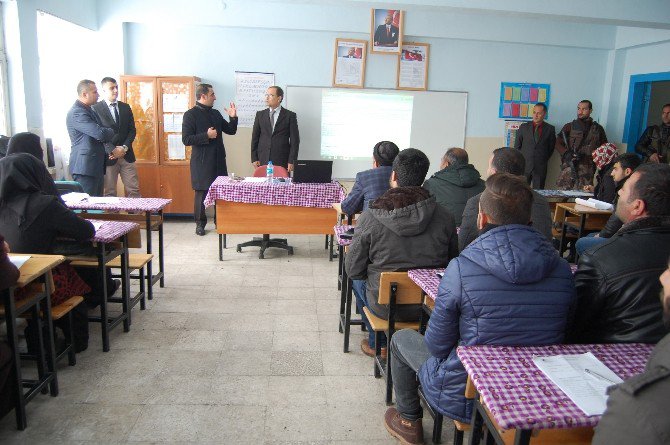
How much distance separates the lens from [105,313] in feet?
9.94

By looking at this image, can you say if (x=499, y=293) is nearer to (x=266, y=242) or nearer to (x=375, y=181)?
(x=375, y=181)

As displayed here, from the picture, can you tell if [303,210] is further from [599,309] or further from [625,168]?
[599,309]

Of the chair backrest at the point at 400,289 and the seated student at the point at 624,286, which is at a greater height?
the seated student at the point at 624,286

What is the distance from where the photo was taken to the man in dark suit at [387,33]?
6.62 metres

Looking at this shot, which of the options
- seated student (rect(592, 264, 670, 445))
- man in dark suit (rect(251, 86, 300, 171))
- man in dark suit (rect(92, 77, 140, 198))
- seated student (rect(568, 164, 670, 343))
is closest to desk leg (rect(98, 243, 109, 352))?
seated student (rect(568, 164, 670, 343))

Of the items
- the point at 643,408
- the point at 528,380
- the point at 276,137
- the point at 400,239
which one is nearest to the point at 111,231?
the point at 400,239

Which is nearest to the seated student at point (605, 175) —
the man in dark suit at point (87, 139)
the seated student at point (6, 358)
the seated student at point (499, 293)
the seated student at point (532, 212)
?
the seated student at point (532, 212)

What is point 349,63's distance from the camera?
22.1ft

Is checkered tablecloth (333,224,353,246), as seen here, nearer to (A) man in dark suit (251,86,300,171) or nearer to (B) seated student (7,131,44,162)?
(B) seated student (7,131,44,162)

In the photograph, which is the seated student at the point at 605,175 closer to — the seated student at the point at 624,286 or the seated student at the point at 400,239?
the seated student at the point at 400,239

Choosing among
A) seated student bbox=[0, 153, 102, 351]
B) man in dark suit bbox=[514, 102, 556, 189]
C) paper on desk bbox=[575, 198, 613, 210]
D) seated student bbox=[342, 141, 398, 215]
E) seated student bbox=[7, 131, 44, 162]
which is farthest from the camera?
man in dark suit bbox=[514, 102, 556, 189]

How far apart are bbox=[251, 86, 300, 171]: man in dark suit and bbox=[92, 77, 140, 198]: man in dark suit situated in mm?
1450

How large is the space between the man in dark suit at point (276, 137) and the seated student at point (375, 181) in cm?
233

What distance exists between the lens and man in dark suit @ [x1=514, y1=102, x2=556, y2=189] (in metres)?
6.93
